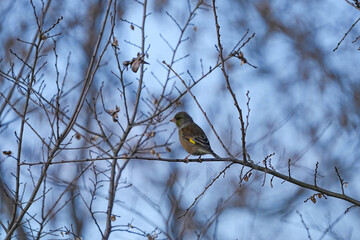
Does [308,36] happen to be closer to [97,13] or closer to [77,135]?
[97,13]

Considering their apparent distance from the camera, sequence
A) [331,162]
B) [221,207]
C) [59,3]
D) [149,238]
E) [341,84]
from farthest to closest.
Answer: [59,3] < [341,84] < [331,162] < [221,207] < [149,238]

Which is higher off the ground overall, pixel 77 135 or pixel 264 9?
pixel 264 9

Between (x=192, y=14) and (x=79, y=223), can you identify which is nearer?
(x=192, y=14)

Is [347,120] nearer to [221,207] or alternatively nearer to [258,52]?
[258,52]

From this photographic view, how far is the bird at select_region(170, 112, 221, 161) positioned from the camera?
5.29 meters

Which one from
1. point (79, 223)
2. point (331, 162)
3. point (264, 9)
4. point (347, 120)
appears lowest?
point (79, 223)

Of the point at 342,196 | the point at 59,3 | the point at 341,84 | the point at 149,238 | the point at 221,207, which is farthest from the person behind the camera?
the point at 59,3

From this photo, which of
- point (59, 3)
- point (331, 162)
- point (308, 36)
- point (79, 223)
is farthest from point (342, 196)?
point (59, 3)

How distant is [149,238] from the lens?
477 centimetres

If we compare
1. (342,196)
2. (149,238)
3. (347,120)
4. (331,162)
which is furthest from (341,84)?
(342,196)

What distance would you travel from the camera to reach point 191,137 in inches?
222

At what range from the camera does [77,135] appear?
4906 millimetres

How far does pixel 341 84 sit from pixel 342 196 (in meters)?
7.75

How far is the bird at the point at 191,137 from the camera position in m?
5.29
